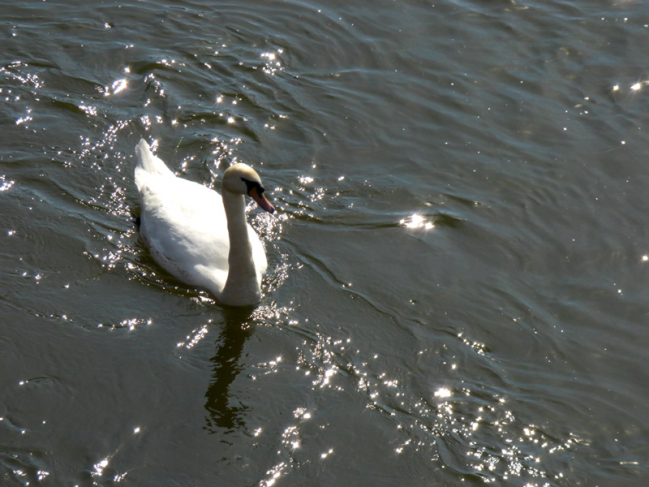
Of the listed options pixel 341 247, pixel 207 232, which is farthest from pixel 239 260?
pixel 341 247

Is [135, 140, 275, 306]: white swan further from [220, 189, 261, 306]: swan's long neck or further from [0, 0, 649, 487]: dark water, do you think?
[0, 0, 649, 487]: dark water

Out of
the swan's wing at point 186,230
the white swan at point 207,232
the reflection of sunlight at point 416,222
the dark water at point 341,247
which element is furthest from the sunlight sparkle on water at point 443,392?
the reflection of sunlight at point 416,222

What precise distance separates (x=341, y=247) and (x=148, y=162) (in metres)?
2.49

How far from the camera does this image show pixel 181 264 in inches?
316

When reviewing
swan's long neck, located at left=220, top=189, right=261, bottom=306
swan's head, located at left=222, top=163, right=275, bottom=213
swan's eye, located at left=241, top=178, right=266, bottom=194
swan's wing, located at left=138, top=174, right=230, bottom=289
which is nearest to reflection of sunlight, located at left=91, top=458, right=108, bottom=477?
swan's long neck, located at left=220, top=189, right=261, bottom=306

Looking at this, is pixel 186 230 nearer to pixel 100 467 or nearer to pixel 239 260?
pixel 239 260

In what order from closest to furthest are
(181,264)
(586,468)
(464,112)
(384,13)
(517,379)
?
1. (586,468)
2. (517,379)
3. (181,264)
4. (464,112)
5. (384,13)

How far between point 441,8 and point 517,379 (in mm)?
7821

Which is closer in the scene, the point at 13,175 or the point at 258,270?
the point at 258,270

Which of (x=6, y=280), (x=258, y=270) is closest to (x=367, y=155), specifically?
(x=258, y=270)

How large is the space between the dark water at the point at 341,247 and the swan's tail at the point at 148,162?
361 millimetres

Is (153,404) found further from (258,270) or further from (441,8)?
(441,8)

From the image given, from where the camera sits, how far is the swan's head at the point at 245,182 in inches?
283

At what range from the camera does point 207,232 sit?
323 inches
